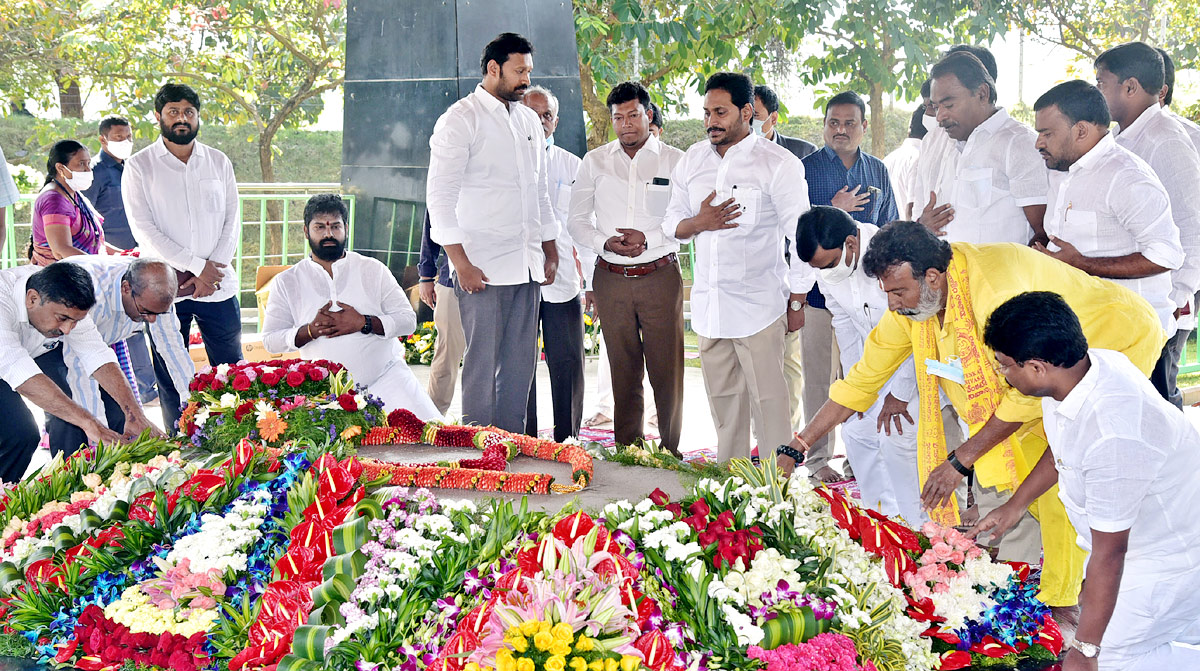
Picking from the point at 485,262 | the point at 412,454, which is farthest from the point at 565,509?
the point at 485,262

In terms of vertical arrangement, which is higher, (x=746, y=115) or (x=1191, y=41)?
(x=1191, y=41)

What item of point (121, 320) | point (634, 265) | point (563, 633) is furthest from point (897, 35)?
point (563, 633)

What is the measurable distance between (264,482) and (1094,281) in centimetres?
248

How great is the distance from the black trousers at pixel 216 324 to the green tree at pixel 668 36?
13.4ft

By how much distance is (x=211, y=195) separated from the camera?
5.39 m

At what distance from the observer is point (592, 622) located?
215 centimetres

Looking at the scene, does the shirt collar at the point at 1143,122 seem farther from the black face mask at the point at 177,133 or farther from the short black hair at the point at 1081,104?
the black face mask at the point at 177,133

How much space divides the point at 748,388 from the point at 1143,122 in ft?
6.05

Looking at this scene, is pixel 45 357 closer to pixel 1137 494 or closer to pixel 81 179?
pixel 81 179

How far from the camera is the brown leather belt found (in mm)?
5086

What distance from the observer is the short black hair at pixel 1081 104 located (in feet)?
12.1

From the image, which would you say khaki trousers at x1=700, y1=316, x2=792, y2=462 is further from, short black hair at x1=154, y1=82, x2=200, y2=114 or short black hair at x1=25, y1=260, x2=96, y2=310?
short black hair at x1=154, y1=82, x2=200, y2=114

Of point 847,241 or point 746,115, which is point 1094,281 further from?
point 746,115

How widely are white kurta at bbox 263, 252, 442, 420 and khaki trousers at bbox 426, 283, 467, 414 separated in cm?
88
